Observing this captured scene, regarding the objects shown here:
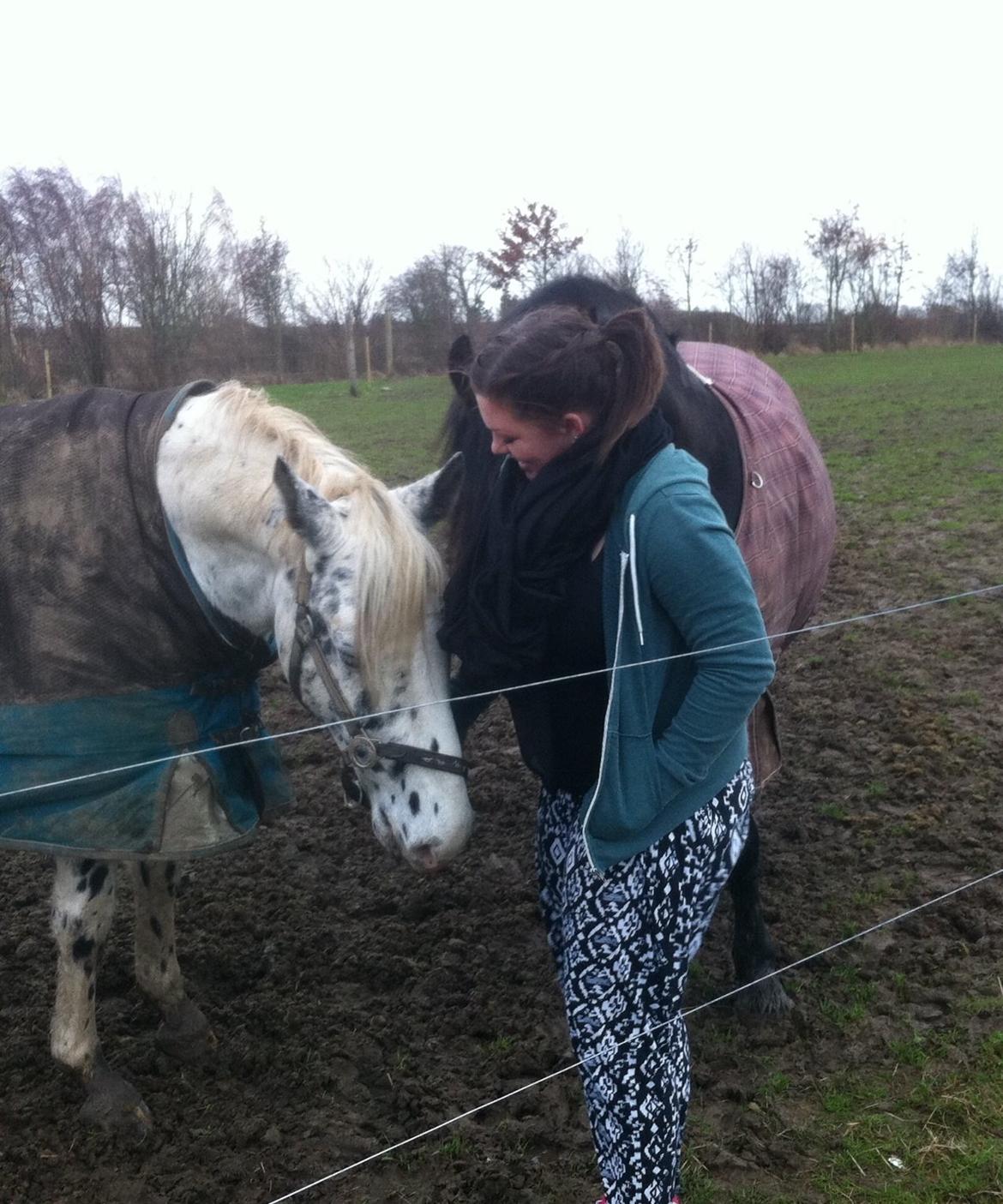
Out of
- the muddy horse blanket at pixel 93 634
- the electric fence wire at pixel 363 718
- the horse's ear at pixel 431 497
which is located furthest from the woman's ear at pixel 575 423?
the muddy horse blanket at pixel 93 634

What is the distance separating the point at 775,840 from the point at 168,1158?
6.92 feet

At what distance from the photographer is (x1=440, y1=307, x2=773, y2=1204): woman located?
1.71m

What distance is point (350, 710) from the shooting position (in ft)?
6.82

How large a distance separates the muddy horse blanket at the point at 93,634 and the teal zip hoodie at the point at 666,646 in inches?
39.3

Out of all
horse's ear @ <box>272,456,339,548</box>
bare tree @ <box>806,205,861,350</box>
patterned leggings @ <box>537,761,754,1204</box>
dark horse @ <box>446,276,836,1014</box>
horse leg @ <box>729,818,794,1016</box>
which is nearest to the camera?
patterned leggings @ <box>537,761,754,1204</box>

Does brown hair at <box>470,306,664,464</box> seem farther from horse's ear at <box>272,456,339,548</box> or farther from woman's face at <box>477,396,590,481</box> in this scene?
horse's ear at <box>272,456,339,548</box>

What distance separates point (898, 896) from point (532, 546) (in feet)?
6.71

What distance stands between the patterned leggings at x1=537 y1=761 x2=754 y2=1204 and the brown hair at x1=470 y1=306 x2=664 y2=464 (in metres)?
0.69

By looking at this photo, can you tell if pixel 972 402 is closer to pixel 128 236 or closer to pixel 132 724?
pixel 128 236

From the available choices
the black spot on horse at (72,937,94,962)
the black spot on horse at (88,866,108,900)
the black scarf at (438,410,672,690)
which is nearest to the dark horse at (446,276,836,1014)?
the black scarf at (438,410,672,690)

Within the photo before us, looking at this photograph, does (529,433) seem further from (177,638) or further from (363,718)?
(177,638)

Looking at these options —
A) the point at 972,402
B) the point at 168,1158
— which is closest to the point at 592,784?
the point at 168,1158

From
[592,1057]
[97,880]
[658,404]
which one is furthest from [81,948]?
[658,404]

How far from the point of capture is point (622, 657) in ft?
5.74
